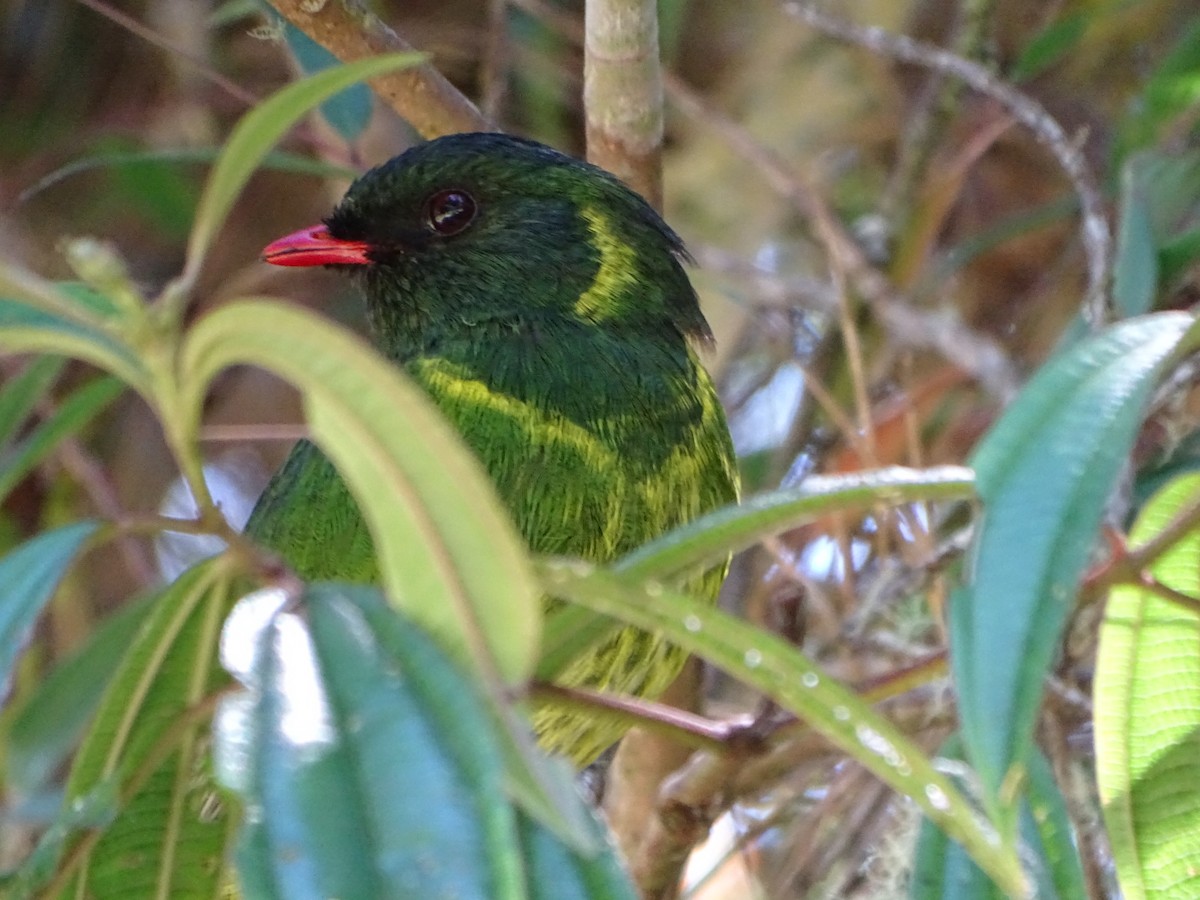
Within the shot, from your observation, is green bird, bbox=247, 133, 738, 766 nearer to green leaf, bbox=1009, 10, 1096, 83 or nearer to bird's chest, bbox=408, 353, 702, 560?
bird's chest, bbox=408, 353, 702, 560

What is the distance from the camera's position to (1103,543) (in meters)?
1.72

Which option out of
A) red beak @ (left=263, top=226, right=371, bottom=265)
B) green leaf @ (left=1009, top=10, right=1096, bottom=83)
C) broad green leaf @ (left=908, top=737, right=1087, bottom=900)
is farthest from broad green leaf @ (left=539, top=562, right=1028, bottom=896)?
green leaf @ (left=1009, top=10, right=1096, bottom=83)

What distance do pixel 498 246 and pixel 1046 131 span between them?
705mm

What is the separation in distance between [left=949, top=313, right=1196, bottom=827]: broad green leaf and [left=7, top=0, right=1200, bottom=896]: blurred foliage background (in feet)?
4.42

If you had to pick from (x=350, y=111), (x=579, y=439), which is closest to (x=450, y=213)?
(x=350, y=111)

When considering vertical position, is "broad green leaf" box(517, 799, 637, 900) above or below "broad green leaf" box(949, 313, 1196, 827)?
below

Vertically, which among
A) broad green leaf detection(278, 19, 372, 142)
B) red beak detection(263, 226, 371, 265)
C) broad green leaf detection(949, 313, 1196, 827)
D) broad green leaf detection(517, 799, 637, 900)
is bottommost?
broad green leaf detection(517, 799, 637, 900)

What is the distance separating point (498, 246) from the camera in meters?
2.12

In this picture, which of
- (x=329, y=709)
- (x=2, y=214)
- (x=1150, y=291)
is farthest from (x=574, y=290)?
(x=2, y=214)

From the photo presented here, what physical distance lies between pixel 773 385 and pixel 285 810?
2367 mm

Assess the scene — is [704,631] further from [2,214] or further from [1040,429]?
[2,214]

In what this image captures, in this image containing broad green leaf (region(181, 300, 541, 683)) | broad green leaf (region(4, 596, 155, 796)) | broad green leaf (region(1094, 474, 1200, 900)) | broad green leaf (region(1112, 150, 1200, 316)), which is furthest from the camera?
broad green leaf (region(1112, 150, 1200, 316))

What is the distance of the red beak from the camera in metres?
2.09

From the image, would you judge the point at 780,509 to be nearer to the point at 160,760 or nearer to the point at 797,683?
the point at 797,683
